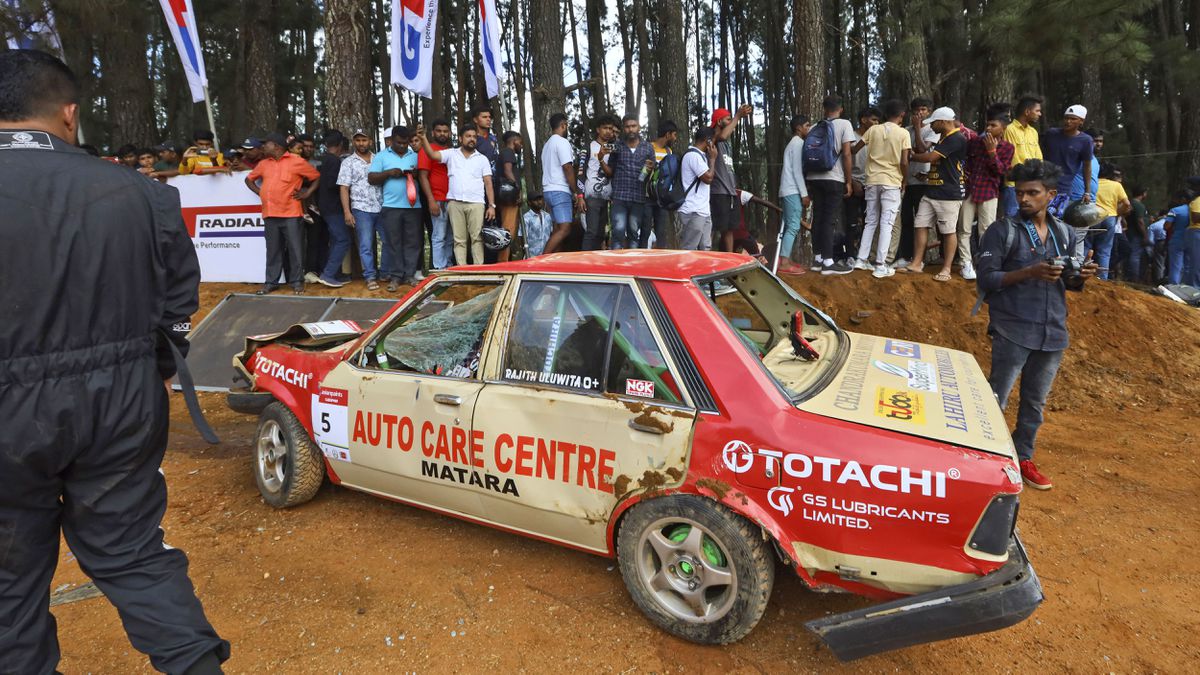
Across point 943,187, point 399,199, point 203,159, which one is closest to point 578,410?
point 399,199

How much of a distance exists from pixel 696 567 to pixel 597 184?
5558mm

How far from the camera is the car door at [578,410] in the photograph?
106 inches

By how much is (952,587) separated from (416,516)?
285cm

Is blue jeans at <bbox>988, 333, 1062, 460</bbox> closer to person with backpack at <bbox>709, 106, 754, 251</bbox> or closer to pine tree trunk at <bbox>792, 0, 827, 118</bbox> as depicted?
person with backpack at <bbox>709, 106, 754, 251</bbox>

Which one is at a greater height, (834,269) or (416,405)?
(834,269)

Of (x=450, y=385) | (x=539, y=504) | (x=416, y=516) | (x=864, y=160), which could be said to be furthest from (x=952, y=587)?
(x=864, y=160)

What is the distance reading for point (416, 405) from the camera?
3.29 m

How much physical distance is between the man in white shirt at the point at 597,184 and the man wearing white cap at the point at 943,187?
3.33 meters

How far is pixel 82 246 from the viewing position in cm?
197

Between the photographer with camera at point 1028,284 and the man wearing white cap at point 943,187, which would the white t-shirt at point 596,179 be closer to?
the man wearing white cap at point 943,187

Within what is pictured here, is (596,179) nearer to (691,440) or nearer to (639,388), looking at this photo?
(639,388)

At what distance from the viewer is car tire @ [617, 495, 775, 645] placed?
252 cm

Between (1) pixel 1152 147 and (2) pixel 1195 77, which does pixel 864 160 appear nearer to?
(2) pixel 1195 77

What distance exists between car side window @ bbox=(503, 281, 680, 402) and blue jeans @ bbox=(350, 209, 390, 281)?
5.22 meters
